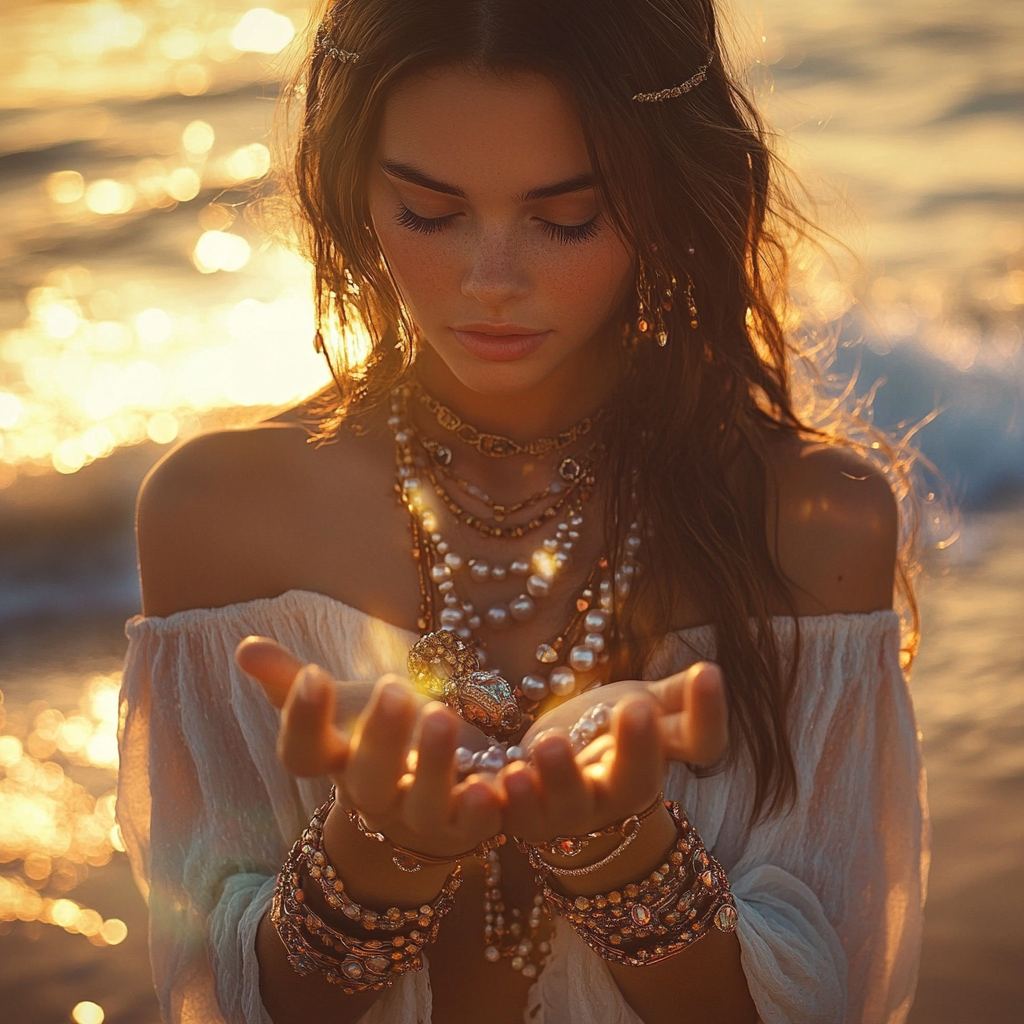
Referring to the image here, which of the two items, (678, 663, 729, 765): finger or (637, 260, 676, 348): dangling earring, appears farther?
(637, 260, 676, 348): dangling earring

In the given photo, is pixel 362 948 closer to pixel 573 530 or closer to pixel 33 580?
pixel 573 530

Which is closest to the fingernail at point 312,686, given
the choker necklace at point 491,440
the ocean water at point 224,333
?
the choker necklace at point 491,440

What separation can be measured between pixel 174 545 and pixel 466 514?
517mm

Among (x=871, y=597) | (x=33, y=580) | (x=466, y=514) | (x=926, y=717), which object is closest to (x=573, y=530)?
(x=466, y=514)

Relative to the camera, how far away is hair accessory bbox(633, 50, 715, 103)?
2.04 meters

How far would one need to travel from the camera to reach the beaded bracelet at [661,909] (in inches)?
70.6

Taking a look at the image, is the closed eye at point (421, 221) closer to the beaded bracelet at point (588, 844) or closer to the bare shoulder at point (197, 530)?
the bare shoulder at point (197, 530)

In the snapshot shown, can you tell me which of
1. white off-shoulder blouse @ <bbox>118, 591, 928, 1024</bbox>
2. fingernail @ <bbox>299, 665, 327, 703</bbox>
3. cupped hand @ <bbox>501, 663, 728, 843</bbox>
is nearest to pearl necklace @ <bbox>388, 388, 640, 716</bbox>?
white off-shoulder blouse @ <bbox>118, 591, 928, 1024</bbox>

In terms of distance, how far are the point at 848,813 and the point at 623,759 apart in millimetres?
948

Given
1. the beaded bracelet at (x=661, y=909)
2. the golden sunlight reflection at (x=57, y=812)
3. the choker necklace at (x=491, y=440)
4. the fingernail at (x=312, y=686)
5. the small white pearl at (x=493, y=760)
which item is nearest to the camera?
the fingernail at (x=312, y=686)

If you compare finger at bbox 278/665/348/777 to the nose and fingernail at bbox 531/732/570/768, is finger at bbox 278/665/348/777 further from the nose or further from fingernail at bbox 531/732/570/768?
the nose

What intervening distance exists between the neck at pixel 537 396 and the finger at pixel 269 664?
3.40 feet

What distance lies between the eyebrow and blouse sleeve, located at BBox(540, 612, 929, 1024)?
792mm

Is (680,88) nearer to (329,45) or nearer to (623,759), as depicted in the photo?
(329,45)
